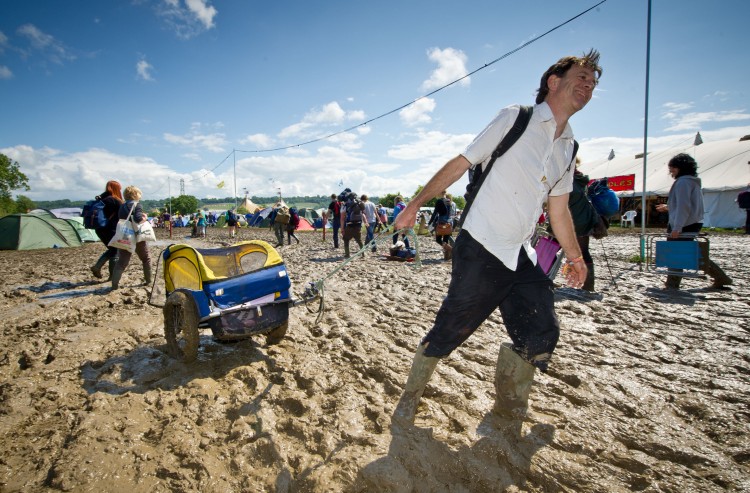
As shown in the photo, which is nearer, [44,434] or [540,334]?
[540,334]

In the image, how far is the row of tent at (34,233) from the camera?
1524 cm

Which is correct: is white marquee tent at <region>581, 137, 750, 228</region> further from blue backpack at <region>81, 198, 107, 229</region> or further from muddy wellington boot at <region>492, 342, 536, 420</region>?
blue backpack at <region>81, 198, 107, 229</region>

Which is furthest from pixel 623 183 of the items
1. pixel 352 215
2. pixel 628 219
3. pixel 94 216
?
pixel 94 216

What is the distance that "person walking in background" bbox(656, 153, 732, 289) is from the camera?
5867 millimetres

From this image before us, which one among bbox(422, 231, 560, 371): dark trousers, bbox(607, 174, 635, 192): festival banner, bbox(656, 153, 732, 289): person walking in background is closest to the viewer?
bbox(422, 231, 560, 371): dark trousers

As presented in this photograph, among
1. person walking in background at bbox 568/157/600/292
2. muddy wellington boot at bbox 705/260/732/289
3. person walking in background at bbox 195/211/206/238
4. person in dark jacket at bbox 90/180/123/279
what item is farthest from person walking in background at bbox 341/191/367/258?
person walking in background at bbox 195/211/206/238

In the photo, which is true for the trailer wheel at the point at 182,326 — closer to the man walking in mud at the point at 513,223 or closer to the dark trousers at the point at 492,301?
the man walking in mud at the point at 513,223

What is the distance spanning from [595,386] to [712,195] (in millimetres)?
A: 29811

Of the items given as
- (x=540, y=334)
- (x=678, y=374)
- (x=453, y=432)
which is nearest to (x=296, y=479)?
(x=453, y=432)

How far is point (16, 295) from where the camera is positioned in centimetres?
625

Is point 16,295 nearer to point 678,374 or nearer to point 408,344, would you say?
point 408,344

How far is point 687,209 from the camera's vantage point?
6023mm

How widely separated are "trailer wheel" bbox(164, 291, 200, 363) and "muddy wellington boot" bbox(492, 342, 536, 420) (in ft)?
8.18

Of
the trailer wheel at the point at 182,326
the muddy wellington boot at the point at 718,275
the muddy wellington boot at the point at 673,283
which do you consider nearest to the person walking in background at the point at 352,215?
the muddy wellington boot at the point at 673,283
